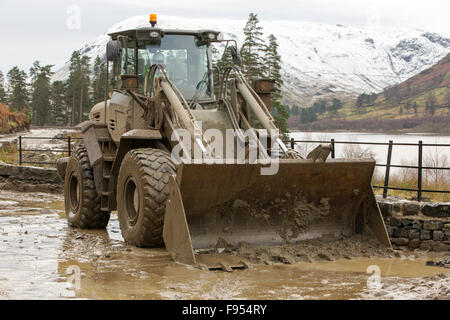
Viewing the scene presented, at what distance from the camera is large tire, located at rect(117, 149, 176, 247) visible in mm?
8594

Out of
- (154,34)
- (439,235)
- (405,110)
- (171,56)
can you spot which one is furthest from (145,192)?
(405,110)

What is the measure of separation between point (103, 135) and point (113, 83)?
90 cm

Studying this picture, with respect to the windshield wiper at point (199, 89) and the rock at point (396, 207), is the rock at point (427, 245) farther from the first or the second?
the windshield wiper at point (199, 89)

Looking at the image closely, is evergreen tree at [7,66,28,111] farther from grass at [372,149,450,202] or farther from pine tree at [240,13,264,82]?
grass at [372,149,450,202]

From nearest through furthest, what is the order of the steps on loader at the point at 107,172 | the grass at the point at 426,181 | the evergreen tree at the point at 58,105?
the steps on loader at the point at 107,172
the grass at the point at 426,181
the evergreen tree at the point at 58,105

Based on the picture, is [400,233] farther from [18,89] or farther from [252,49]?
[18,89]

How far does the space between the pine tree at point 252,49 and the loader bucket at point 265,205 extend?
124 ft

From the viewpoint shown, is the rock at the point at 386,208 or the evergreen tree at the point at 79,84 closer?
the rock at the point at 386,208

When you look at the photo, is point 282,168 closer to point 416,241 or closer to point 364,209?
point 364,209

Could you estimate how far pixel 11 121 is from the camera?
50.5 m

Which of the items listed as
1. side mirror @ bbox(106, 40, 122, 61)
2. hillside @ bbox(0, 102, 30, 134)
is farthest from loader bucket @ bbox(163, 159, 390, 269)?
hillside @ bbox(0, 102, 30, 134)

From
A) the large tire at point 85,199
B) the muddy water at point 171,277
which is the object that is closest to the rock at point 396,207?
the muddy water at point 171,277

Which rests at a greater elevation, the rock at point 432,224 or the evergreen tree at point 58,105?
the evergreen tree at point 58,105

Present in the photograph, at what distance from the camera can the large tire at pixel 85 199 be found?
11.1 metres
